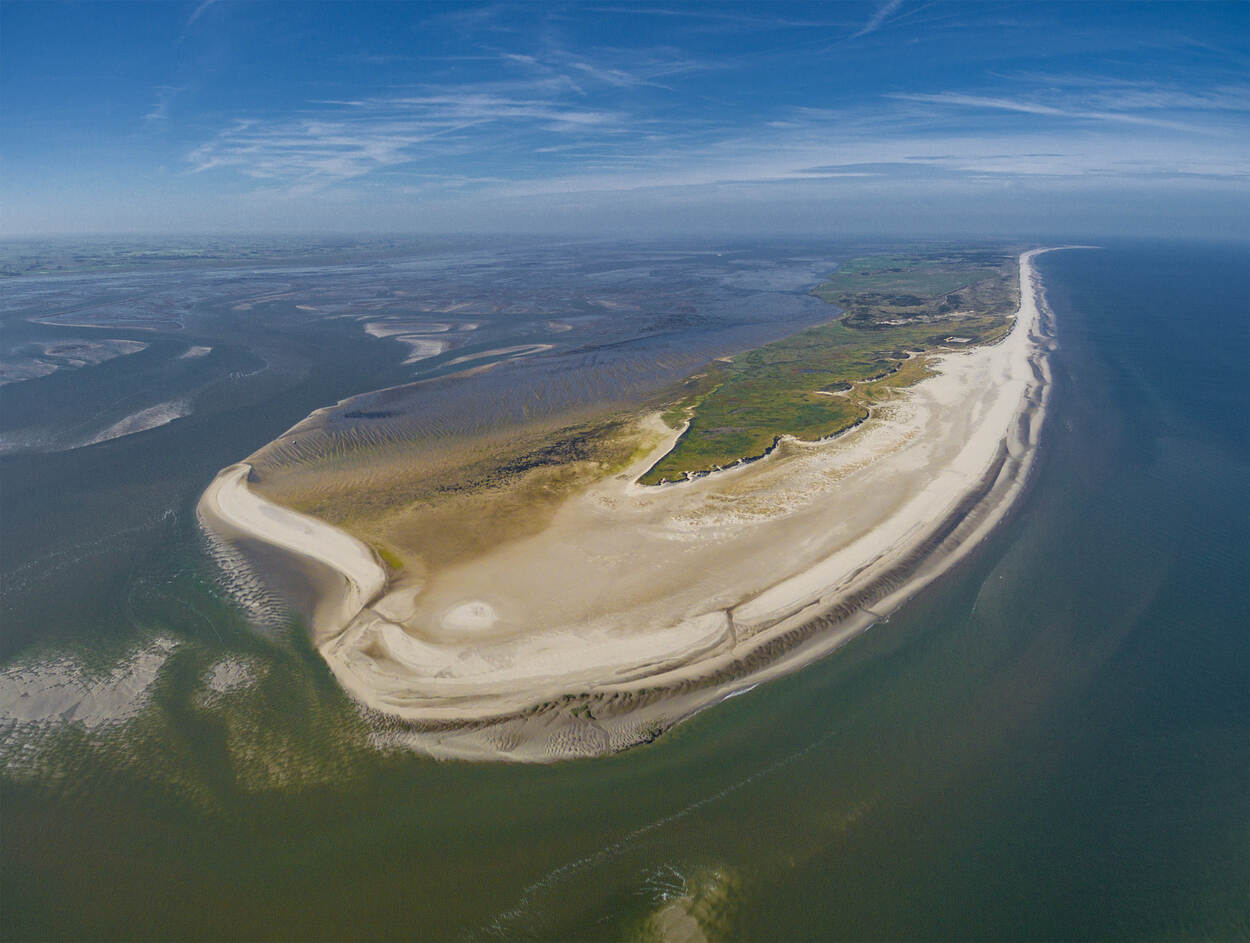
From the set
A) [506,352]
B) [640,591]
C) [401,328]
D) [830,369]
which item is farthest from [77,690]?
[401,328]

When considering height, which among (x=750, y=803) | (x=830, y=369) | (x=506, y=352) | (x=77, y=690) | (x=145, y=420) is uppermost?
(x=506, y=352)

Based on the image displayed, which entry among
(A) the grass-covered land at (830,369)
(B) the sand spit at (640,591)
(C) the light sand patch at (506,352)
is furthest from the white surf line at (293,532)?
(C) the light sand patch at (506,352)

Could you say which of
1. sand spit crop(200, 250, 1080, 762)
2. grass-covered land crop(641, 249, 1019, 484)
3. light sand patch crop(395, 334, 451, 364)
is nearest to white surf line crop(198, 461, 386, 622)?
sand spit crop(200, 250, 1080, 762)

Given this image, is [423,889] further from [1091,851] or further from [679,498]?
[679,498]

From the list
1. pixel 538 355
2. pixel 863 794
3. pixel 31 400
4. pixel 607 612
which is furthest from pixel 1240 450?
pixel 31 400

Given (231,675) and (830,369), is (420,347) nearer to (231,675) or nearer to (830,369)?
(830,369)

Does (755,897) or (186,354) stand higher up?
(186,354)

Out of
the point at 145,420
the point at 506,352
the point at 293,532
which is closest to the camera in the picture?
the point at 293,532
